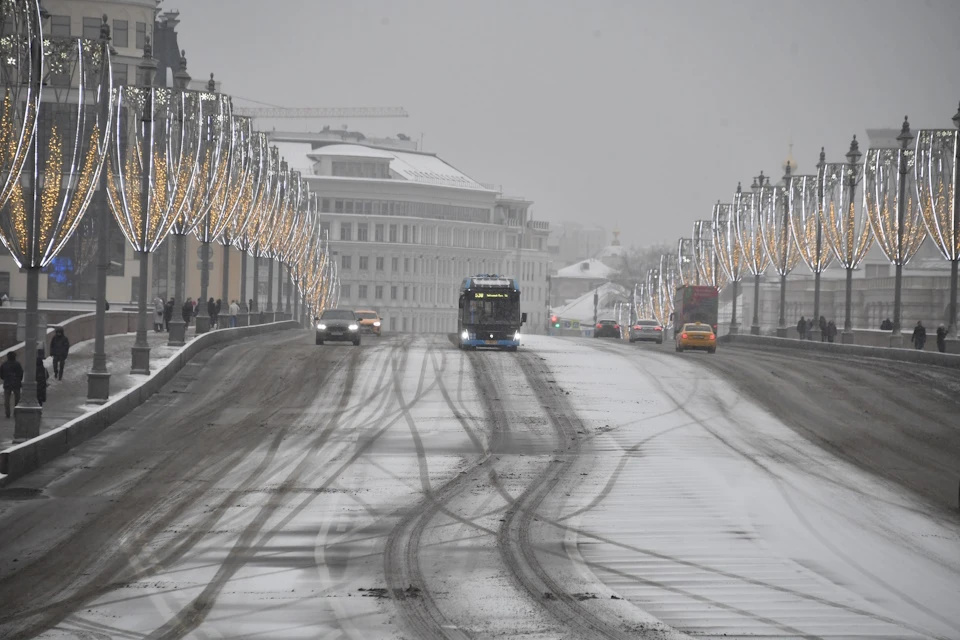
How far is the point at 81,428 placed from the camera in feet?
95.0

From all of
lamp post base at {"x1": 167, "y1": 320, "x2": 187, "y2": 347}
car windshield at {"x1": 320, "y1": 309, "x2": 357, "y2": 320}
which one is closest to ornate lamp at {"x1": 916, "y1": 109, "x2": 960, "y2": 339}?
car windshield at {"x1": 320, "y1": 309, "x2": 357, "y2": 320}

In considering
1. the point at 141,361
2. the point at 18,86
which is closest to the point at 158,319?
Result: the point at 141,361

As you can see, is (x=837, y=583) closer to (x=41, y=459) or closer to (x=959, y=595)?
(x=959, y=595)

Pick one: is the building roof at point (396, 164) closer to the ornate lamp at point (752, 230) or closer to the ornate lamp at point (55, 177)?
the ornate lamp at point (752, 230)

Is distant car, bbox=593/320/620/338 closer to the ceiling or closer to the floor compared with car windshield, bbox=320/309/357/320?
closer to the floor

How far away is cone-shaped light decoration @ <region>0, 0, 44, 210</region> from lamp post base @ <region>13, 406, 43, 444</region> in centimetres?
380

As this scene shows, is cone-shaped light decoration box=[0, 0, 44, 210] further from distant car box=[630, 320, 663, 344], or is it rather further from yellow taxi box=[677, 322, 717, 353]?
distant car box=[630, 320, 663, 344]

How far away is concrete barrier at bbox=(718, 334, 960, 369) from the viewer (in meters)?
46.3

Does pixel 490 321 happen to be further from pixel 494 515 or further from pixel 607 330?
pixel 607 330

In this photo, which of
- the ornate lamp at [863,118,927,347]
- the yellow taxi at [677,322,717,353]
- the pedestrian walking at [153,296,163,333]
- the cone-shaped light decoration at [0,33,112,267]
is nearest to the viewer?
the cone-shaped light decoration at [0,33,112,267]

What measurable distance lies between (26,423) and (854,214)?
139 ft

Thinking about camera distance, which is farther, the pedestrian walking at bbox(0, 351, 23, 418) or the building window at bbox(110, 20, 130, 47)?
the building window at bbox(110, 20, 130, 47)

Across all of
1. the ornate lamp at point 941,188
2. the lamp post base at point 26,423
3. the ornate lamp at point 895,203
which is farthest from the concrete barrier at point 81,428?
the ornate lamp at point 895,203

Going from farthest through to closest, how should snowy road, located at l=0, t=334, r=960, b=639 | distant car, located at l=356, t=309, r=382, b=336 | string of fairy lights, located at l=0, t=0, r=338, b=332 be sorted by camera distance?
distant car, located at l=356, t=309, r=382, b=336, string of fairy lights, located at l=0, t=0, r=338, b=332, snowy road, located at l=0, t=334, r=960, b=639
